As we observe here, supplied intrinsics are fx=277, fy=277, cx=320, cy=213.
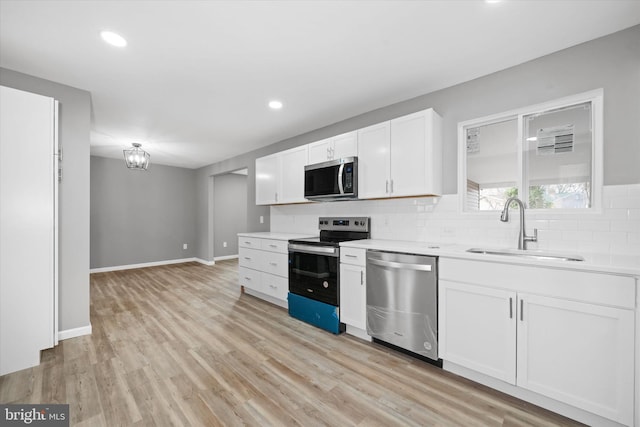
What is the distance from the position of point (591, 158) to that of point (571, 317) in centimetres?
124

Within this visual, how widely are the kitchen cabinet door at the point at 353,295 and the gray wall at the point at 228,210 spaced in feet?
17.1

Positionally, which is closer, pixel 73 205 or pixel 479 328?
pixel 479 328

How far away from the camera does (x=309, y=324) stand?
3.08m

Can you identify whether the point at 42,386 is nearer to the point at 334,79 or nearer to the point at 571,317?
the point at 334,79

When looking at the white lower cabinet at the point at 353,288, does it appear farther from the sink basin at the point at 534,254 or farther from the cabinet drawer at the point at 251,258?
the cabinet drawer at the point at 251,258

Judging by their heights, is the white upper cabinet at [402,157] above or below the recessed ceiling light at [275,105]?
below

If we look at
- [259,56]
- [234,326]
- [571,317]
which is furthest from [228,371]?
[259,56]

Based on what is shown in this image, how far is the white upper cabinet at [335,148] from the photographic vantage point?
3.16m

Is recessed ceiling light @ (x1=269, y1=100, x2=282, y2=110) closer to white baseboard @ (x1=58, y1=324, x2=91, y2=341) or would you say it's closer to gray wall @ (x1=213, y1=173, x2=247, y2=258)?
white baseboard @ (x1=58, y1=324, x2=91, y2=341)

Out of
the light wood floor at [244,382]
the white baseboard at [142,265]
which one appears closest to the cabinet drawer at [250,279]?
the light wood floor at [244,382]

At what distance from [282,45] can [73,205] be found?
2.58m

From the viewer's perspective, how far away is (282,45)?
6.91 ft

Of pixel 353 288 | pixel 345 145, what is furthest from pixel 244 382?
pixel 345 145

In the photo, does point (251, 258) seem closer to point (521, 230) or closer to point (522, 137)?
point (521, 230)
